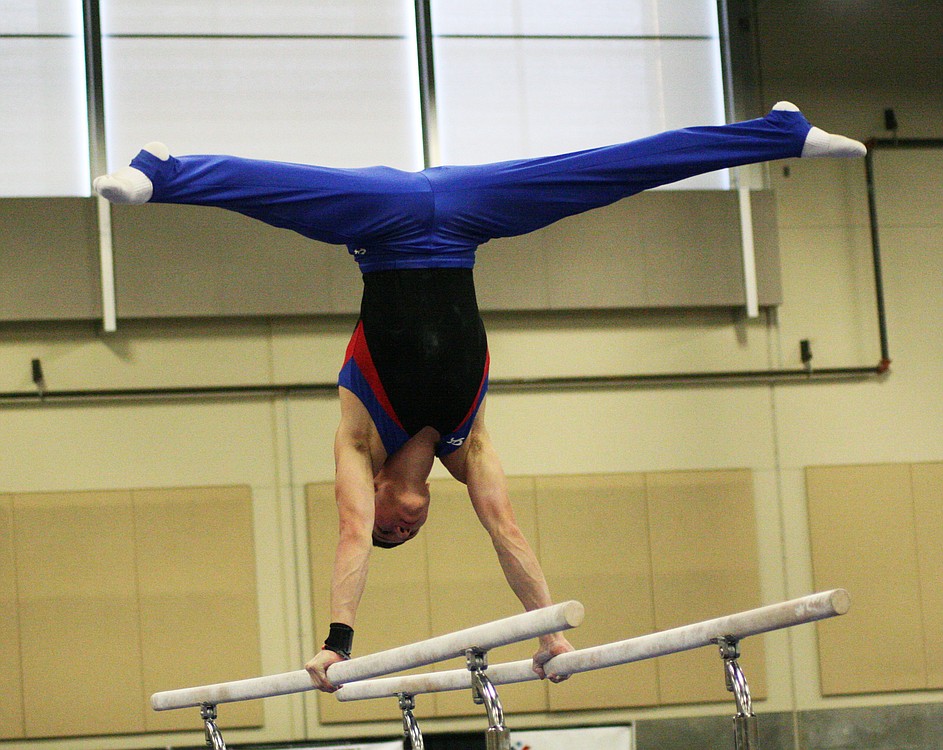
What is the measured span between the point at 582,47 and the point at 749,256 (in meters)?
2.30

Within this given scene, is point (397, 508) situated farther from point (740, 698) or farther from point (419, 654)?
point (740, 698)

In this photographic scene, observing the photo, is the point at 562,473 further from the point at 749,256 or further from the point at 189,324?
the point at 189,324

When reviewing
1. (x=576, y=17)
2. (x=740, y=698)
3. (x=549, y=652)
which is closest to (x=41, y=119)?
(x=576, y=17)

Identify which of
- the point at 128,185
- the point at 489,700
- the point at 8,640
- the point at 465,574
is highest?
the point at 128,185

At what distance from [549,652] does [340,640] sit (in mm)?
701

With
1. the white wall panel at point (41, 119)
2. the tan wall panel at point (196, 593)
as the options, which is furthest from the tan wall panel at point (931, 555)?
the white wall panel at point (41, 119)

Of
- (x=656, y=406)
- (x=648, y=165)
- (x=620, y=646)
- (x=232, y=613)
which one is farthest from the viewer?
(x=656, y=406)

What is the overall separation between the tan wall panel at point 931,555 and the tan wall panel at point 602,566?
236 cm

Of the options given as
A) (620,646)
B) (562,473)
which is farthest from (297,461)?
(620,646)

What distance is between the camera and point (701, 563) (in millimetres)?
9781

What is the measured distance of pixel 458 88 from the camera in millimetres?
9844

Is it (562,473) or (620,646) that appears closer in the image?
(620,646)

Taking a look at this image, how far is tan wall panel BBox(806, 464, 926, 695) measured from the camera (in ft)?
32.1

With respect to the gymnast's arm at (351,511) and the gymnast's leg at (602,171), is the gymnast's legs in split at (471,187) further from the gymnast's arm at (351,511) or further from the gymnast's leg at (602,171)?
the gymnast's arm at (351,511)
